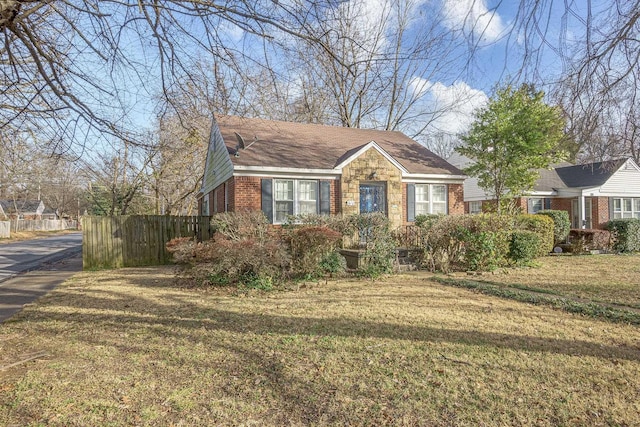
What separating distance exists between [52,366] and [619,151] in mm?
7932

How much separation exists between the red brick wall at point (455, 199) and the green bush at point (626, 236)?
259 inches

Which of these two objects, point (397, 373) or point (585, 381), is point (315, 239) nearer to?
point (397, 373)

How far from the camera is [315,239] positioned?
29.3 feet

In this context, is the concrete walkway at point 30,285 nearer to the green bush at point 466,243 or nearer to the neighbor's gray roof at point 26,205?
the green bush at point 466,243

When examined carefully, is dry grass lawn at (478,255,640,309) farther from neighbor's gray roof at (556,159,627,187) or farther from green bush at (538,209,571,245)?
neighbor's gray roof at (556,159,627,187)

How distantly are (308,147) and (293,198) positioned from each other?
9.39ft

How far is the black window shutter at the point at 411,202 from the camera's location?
1481 centimetres

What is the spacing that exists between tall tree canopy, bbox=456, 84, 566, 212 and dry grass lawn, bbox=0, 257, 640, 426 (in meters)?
12.1

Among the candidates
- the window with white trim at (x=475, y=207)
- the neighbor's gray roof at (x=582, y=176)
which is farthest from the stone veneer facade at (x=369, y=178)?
the neighbor's gray roof at (x=582, y=176)

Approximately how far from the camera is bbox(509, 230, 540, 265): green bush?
11.2 metres

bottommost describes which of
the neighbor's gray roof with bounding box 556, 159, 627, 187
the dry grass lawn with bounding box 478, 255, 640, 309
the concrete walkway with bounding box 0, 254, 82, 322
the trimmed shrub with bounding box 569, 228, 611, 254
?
the dry grass lawn with bounding box 478, 255, 640, 309

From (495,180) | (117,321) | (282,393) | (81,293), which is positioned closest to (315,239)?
(117,321)

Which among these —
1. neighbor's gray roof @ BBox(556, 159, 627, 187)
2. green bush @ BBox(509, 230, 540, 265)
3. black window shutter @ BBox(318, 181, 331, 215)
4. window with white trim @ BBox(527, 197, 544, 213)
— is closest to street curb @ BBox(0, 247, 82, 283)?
black window shutter @ BBox(318, 181, 331, 215)

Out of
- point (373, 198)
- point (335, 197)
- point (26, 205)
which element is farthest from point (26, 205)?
point (373, 198)
